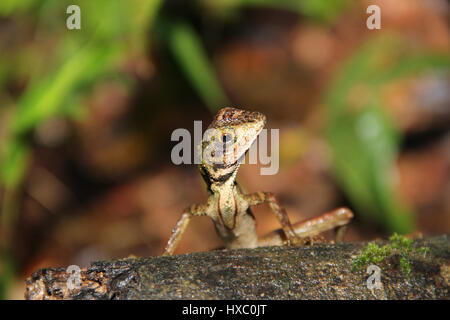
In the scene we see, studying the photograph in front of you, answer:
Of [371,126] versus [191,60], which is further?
[371,126]

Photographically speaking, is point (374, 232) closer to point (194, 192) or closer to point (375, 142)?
point (375, 142)

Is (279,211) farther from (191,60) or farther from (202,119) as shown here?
(202,119)

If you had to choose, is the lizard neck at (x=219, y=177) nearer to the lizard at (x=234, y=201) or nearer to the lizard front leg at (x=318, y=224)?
the lizard at (x=234, y=201)

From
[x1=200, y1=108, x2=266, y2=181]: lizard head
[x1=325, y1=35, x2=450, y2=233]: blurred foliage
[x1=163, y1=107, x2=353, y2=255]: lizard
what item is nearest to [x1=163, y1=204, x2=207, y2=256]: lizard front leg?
[x1=163, y1=107, x2=353, y2=255]: lizard

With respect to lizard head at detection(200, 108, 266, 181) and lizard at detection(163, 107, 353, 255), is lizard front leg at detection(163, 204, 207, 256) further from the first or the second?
lizard head at detection(200, 108, 266, 181)

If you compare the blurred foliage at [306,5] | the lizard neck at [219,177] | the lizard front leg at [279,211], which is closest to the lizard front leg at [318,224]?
the lizard front leg at [279,211]

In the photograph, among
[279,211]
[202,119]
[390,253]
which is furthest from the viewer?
[202,119]

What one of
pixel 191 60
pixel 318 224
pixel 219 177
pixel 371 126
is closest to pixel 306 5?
pixel 371 126
